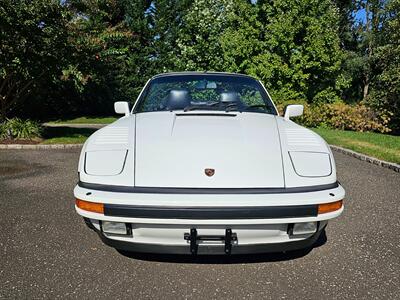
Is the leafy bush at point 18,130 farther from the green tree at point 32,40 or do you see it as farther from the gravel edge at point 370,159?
the gravel edge at point 370,159

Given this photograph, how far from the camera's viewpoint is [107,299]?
2.14 metres

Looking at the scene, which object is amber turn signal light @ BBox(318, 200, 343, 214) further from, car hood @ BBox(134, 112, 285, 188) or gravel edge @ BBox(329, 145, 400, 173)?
gravel edge @ BBox(329, 145, 400, 173)

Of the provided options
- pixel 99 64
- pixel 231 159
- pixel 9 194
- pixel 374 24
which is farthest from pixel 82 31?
pixel 374 24

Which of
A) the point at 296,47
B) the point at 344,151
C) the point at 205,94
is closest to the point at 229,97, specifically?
the point at 205,94

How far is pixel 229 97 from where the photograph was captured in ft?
11.3

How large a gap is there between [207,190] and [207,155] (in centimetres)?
26

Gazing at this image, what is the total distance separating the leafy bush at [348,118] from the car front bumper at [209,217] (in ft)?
40.6

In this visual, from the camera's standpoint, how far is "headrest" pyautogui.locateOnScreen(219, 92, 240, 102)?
3.39 meters

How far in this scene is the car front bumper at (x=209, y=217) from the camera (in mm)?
2023

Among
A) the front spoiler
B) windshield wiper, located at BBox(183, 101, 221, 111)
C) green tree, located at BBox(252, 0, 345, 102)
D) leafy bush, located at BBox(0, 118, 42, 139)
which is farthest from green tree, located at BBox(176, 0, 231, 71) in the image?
the front spoiler

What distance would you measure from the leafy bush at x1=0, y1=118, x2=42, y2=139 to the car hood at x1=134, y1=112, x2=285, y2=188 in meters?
7.91

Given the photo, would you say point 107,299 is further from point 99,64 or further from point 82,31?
point 82,31

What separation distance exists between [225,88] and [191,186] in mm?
1840

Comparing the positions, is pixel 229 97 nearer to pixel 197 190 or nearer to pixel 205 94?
pixel 205 94
